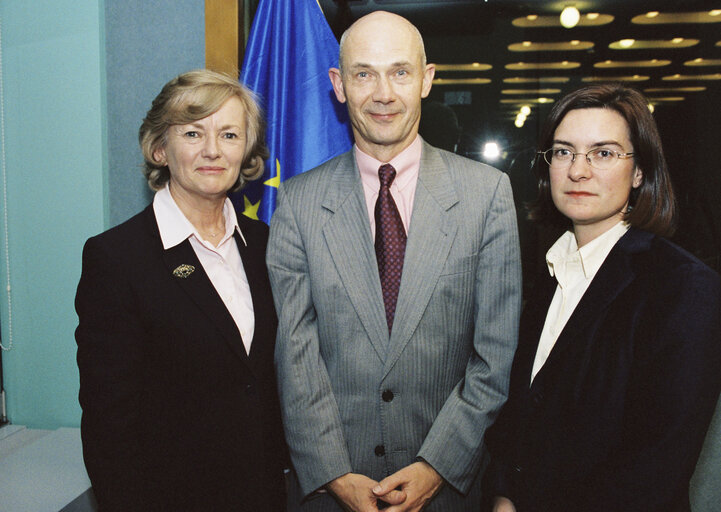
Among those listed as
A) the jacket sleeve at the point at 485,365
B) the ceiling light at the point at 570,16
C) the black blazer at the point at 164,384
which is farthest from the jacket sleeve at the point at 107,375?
the ceiling light at the point at 570,16

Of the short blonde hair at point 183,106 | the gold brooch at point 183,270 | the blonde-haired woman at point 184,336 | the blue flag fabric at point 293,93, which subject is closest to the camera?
the blonde-haired woman at point 184,336

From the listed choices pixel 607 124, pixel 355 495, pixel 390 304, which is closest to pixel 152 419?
pixel 355 495

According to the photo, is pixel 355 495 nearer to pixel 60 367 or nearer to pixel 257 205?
pixel 257 205

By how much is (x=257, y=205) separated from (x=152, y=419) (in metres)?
1.02

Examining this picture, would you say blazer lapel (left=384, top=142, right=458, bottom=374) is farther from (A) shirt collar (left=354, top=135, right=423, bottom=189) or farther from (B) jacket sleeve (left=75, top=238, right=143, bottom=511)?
(B) jacket sleeve (left=75, top=238, right=143, bottom=511)

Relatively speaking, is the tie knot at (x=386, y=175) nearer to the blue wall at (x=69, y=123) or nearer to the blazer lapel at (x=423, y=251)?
the blazer lapel at (x=423, y=251)

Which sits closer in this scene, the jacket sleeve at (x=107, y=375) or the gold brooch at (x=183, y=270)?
the jacket sleeve at (x=107, y=375)

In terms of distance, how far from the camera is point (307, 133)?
2.18 m

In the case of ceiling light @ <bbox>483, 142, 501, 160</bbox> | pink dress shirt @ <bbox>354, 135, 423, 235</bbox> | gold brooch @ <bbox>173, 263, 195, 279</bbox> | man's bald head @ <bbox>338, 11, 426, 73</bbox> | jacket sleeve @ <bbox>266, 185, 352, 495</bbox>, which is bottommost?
jacket sleeve @ <bbox>266, 185, 352, 495</bbox>

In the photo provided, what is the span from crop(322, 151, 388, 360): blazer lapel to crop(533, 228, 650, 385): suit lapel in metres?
0.48

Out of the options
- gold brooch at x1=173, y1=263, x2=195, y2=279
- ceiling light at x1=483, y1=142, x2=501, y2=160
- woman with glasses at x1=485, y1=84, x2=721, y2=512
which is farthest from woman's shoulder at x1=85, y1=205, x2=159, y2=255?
ceiling light at x1=483, y1=142, x2=501, y2=160

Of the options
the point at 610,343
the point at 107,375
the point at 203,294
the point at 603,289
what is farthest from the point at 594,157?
the point at 107,375

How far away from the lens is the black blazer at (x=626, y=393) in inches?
44.9

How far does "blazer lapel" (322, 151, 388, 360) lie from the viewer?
1.52 meters
